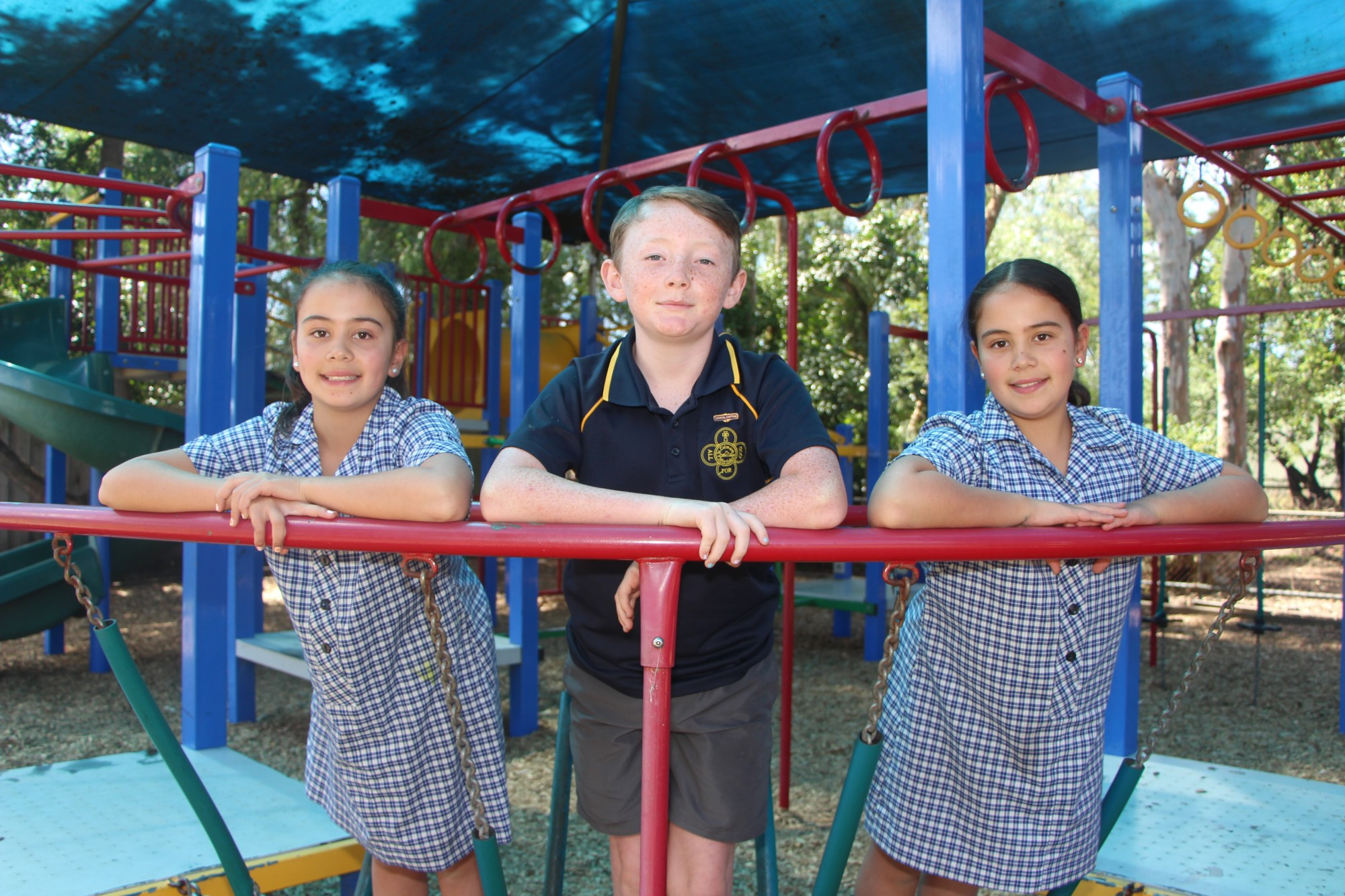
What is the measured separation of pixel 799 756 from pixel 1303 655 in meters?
4.20

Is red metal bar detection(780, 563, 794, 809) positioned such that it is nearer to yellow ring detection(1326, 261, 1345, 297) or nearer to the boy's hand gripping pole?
the boy's hand gripping pole

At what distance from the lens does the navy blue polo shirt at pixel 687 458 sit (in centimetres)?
155

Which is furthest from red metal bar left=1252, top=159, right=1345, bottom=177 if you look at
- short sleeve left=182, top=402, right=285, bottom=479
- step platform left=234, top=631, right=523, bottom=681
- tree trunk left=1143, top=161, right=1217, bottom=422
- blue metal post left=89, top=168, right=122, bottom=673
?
tree trunk left=1143, top=161, right=1217, bottom=422

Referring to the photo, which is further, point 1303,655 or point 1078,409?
point 1303,655

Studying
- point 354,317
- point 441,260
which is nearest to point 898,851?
point 354,317

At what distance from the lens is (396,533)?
119 cm

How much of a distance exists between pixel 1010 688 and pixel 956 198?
3.20 ft

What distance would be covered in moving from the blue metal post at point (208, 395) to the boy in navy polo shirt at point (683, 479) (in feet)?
5.82

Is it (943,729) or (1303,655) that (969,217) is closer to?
(943,729)

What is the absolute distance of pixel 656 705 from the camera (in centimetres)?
111

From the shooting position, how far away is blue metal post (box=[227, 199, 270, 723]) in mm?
4398

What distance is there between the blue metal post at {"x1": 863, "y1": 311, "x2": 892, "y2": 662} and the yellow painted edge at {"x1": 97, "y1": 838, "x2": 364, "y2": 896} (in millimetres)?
4136

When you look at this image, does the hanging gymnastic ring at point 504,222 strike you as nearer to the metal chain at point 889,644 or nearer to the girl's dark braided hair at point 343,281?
the girl's dark braided hair at point 343,281

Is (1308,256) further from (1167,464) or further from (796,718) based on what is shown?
(1167,464)
